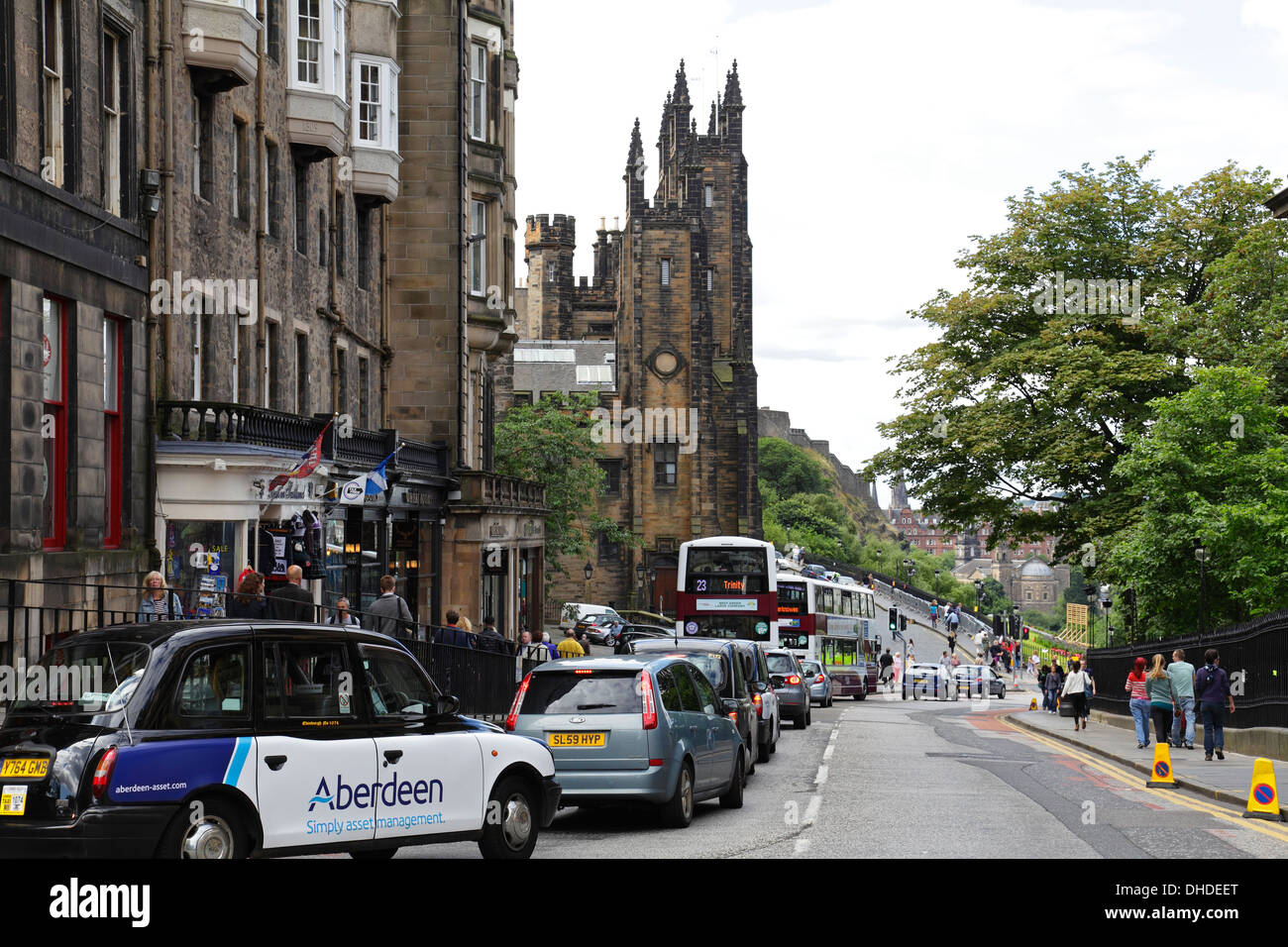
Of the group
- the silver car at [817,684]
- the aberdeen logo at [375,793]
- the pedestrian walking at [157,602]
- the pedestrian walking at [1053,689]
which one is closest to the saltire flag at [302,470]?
the pedestrian walking at [157,602]

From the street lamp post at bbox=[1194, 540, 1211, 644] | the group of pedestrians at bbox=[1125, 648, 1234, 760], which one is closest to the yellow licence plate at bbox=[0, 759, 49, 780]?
the group of pedestrians at bbox=[1125, 648, 1234, 760]

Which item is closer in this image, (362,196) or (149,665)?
(149,665)

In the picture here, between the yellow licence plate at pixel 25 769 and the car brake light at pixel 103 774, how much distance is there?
333 mm

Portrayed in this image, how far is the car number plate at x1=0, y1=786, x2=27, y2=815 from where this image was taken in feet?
27.9

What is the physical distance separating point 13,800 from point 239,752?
1.29 meters

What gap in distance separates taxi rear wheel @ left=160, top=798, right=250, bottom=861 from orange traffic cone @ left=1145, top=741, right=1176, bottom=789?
13.3m

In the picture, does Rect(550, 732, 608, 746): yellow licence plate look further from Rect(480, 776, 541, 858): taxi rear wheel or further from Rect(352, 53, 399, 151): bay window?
Rect(352, 53, 399, 151): bay window

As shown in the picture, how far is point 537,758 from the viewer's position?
11.6 meters

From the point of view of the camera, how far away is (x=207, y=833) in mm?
8805

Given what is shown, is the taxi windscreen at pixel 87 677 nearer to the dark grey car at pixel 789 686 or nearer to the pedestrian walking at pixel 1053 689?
the dark grey car at pixel 789 686

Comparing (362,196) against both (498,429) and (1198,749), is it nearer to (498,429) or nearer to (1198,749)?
(1198,749)

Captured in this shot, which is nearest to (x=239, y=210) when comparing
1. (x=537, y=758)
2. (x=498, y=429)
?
(x=537, y=758)
